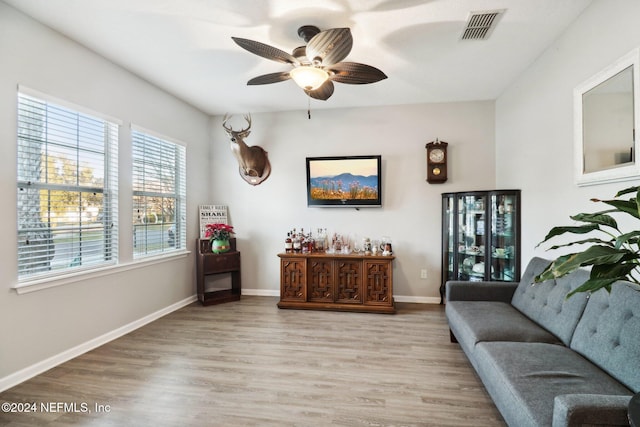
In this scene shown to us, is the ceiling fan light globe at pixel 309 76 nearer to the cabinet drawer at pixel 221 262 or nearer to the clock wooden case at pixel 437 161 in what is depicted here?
the clock wooden case at pixel 437 161

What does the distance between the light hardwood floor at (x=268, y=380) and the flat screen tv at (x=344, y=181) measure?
175cm

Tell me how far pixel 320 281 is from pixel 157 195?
2.41 metres

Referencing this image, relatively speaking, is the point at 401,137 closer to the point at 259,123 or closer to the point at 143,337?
the point at 259,123

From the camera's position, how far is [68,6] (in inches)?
88.2

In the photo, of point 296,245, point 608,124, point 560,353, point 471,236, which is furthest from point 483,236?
point 296,245

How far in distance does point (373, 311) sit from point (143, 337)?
2668 mm

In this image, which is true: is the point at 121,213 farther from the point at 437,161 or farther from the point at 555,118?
the point at 555,118

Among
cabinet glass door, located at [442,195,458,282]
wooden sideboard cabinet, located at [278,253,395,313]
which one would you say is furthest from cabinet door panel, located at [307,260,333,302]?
cabinet glass door, located at [442,195,458,282]

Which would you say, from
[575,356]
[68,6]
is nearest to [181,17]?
[68,6]

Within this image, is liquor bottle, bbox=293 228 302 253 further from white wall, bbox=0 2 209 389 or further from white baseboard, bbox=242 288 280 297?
white wall, bbox=0 2 209 389

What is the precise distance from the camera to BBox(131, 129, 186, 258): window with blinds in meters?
3.45

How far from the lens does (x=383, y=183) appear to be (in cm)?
430

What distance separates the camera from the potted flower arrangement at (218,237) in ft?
13.8

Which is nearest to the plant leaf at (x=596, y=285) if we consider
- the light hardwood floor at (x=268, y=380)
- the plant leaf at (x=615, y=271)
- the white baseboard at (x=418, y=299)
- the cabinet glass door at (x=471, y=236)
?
the plant leaf at (x=615, y=271)
